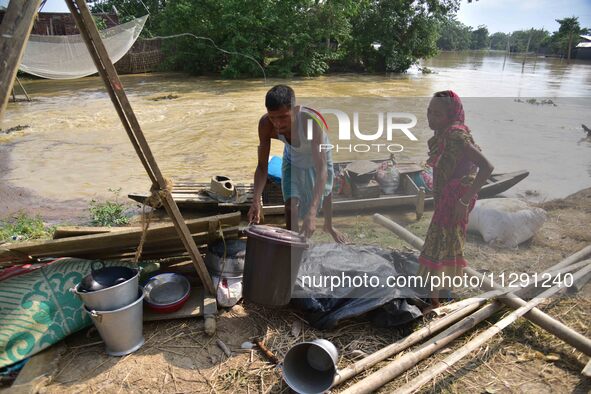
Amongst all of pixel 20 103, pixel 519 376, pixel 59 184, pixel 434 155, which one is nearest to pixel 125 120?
pixel 434 155

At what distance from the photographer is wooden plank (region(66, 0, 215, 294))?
1.92m

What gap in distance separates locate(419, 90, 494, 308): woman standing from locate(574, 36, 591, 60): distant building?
41863mm

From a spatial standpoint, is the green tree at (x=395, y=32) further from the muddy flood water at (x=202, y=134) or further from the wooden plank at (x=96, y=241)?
the wooden plank at (x=96, y=241)

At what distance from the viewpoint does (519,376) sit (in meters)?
2.23

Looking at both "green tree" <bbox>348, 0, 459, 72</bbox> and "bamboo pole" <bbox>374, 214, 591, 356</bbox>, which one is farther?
"green tree" <bbox>348, 0, 459, 72</bbox>

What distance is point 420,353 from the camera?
2221mm

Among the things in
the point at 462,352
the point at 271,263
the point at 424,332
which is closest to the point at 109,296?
the point at 271,263

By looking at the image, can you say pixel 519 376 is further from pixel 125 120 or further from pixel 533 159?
pixel 533 159

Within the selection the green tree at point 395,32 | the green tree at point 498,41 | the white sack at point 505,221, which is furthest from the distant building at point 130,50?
the green tree at point 498,41

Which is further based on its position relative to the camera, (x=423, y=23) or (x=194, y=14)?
(x=423, y=23)

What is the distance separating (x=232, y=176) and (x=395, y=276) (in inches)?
164

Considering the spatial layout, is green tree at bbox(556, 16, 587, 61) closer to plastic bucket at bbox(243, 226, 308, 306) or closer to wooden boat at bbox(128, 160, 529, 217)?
wooden boat at bbox(128, 160, 529, 217)

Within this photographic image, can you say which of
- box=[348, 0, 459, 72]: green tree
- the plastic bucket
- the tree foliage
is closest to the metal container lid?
the plastic bucket

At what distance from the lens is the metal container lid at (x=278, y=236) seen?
2.36m
